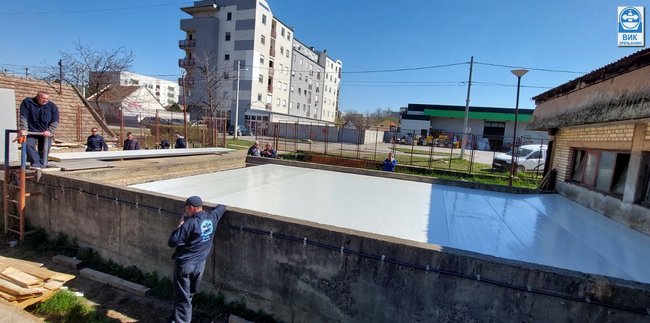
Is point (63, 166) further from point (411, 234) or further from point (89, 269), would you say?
point (411, 234)

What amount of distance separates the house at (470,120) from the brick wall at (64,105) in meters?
38.8

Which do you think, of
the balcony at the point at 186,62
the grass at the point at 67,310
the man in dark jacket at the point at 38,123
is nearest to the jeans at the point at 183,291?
the grass at the point at 67,310

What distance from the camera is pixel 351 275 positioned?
368cm

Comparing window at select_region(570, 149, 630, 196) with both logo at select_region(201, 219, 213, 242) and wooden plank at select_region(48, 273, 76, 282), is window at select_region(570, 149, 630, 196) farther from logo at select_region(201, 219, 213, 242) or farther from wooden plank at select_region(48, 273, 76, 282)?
wooden plank at select_region(48, 273, 76, 282)

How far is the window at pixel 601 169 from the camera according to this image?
6.03 m

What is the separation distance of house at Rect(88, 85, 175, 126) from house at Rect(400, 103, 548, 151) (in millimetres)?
34445

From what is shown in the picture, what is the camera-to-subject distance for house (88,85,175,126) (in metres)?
29.4

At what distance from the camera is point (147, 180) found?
24.8 feet

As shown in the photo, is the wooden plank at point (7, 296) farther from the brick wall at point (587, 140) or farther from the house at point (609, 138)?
the brick wall at point (587, 140)

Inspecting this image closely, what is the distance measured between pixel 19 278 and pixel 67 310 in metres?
0.95

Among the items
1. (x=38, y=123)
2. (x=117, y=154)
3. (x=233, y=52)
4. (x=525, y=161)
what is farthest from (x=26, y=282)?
(x=233, y=52)

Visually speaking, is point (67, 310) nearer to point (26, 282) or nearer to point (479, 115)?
point (26, 282)

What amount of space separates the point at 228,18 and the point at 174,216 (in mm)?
52945

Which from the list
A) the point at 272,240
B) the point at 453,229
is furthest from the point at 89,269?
the point at 453,229
